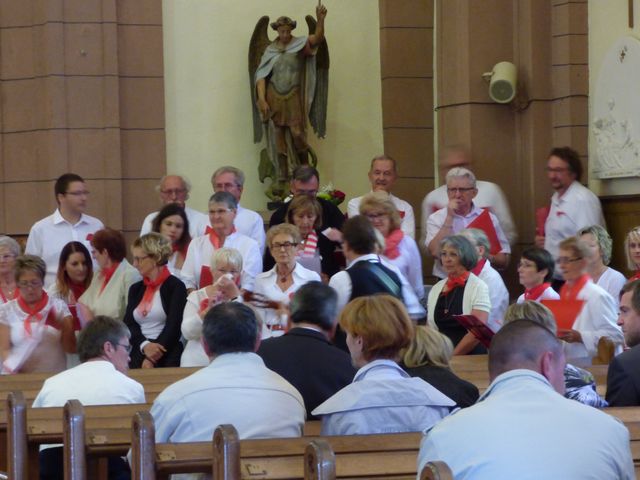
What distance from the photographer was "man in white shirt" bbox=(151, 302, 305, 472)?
13.7ft

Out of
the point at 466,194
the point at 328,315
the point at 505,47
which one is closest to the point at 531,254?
the point at 466,194

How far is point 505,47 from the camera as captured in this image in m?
9.79

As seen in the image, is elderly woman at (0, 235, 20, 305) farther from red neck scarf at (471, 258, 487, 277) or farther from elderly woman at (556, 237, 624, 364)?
elderly woman at (556, 237, 624, 364)

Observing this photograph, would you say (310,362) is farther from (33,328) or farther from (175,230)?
(175,230)

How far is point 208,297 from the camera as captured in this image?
7023 mm

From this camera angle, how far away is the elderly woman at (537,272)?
22.9 ft

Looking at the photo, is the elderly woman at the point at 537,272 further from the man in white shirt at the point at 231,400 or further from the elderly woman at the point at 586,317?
the man in white shirt at the point at 231,400

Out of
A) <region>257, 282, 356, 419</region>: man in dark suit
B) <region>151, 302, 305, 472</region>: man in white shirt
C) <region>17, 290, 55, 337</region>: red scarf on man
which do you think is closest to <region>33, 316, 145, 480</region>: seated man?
<region>257, 282, 356, 419</region>: man in dark suit

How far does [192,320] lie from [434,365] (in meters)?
2.59

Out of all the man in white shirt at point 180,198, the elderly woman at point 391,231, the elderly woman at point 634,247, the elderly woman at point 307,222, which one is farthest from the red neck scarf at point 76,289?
the elderly woman at point 634,247

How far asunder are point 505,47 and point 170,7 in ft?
8.99

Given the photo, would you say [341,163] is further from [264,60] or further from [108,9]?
[108,9]

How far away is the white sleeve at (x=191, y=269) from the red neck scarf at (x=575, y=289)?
7.43ft

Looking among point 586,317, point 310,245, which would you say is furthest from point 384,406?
point 310,245
